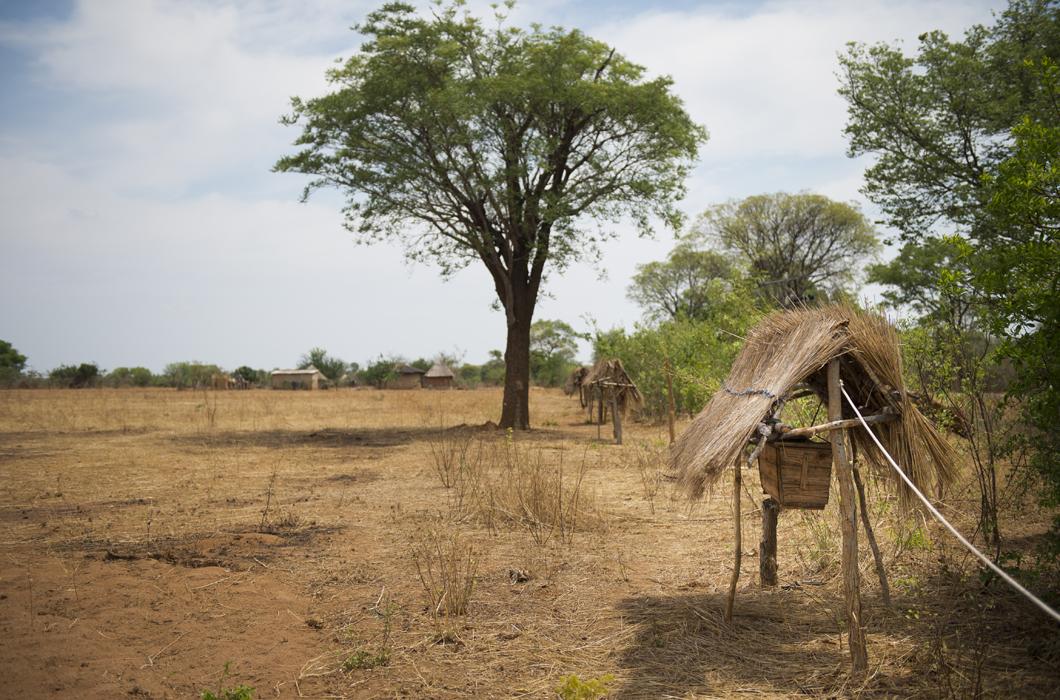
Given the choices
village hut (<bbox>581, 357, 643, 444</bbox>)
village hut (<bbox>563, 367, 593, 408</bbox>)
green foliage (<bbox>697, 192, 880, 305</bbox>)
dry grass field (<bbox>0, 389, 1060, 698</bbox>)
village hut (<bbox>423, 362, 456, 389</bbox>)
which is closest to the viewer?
dry grass field (<bbox>0, 389, 1060, 698</bbox>)

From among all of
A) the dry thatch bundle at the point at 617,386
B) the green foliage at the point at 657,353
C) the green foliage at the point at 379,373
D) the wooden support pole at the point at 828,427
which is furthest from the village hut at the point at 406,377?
the wooden support pole at the point at 828,427

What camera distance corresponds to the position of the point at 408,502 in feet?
28.8

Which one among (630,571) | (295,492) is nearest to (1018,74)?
(630,571)

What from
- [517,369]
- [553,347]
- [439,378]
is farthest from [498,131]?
[553,347]

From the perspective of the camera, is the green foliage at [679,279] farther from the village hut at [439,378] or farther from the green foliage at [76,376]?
the green foliage at [76,376]

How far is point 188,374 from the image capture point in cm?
4188

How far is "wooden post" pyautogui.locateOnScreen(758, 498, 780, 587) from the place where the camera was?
5348 mm

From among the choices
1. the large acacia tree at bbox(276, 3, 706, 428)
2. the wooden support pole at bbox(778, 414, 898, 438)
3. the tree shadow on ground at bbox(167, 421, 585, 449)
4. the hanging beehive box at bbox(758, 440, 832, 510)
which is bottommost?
the tree shadow on ground at bbox(167, 421, 585, 449)

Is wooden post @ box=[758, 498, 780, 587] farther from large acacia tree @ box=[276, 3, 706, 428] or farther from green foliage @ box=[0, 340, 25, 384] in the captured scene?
green foliage @ box=[0, 340, 25, 384]

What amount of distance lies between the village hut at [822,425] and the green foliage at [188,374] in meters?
38.2

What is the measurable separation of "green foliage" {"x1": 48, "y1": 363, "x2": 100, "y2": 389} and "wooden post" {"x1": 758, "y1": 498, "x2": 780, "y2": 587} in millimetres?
37331

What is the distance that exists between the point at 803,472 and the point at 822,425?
0.58 metres

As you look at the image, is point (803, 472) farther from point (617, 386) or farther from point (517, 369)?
point (517, 369)

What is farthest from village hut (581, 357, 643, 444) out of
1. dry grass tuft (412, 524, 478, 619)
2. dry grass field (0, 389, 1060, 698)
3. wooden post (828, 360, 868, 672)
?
wooden post (828, 360, 868, 672)
